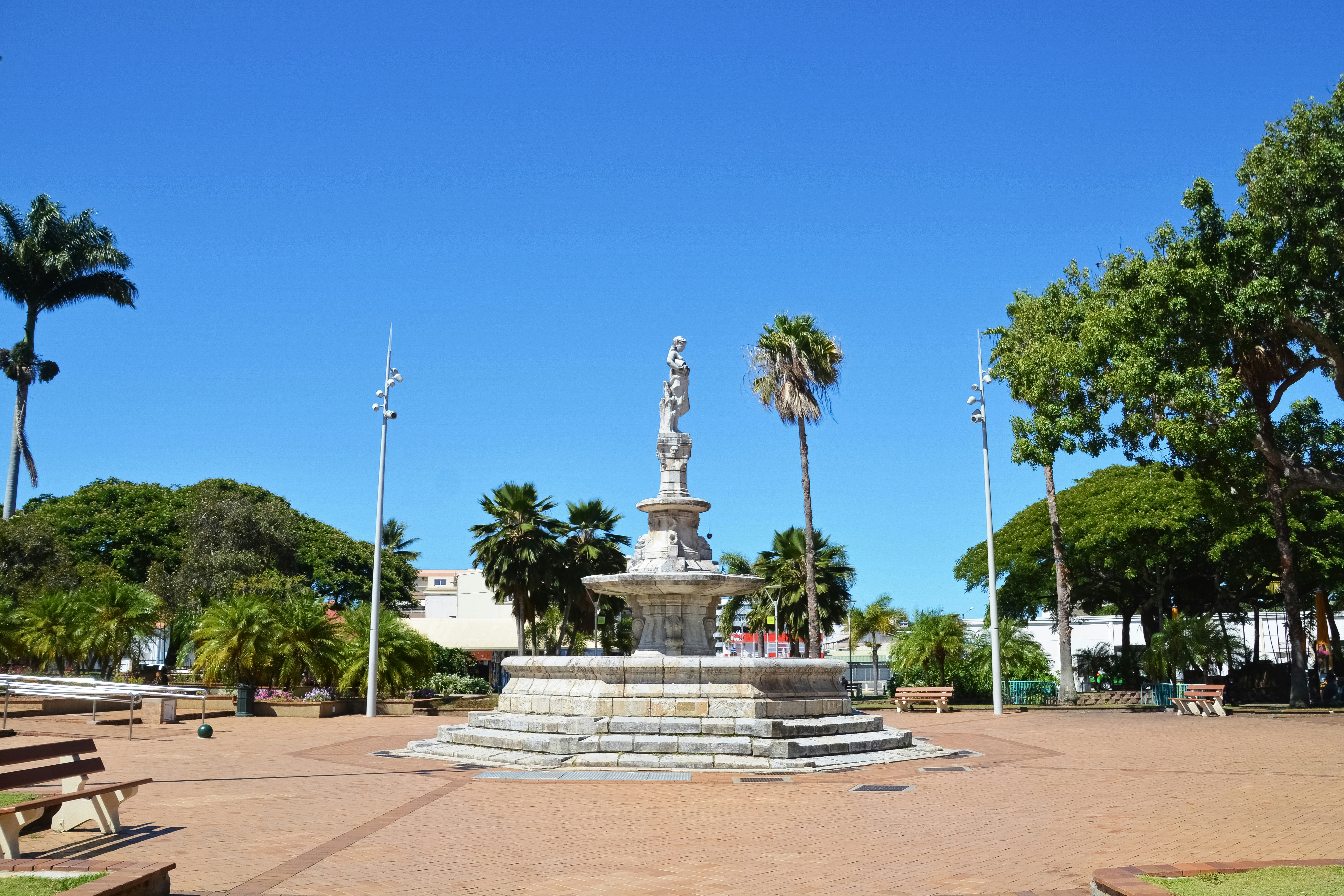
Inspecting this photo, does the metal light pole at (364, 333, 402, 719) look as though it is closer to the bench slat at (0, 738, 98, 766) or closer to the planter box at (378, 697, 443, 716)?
the planter box at (378, 697, 443, 716)

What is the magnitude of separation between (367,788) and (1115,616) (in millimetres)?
53857

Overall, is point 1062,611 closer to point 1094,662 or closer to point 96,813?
point 1094,662

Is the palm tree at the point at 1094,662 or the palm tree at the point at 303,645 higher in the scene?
the palm tree at the point at 303,645

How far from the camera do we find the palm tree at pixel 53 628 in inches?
1049

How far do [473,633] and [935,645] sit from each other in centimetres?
2172

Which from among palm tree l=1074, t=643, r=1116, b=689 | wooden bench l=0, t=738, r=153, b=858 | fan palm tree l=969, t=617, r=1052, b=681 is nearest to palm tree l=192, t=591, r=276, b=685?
wooden bench l=0, t=738, r=153, b=858

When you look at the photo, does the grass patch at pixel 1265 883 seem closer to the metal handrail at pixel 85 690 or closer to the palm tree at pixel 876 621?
the metal handrail at pixel 85 690

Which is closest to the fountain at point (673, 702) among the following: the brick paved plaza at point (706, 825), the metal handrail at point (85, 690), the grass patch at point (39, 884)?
the brick paved plaza at point (706, 825)

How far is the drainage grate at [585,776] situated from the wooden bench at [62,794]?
4.65 m

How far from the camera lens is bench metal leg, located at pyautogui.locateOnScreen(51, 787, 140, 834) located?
8.08 meters

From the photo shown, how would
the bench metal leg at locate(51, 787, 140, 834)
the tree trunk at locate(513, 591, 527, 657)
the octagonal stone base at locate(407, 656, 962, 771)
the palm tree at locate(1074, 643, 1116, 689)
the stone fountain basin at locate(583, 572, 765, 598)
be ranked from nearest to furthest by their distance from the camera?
1. the bench metal leg at locate(51, 787, 140, 834)
2. the octagonal stone base at locate(407, 656, 962, 771)
3. the stone fountain basin at locate(583, 572, 765, 598)
4. the palm tree at locate(1074, 643, 1116, 689)
5. the tree trunk at locate(513, 591, 527, 657)

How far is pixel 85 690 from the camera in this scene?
49.4ft

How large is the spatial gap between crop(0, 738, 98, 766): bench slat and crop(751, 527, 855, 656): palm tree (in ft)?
114

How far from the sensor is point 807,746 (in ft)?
45.8
